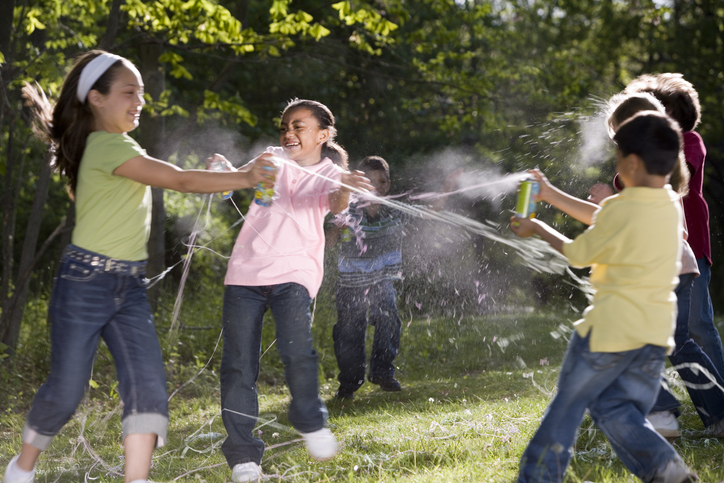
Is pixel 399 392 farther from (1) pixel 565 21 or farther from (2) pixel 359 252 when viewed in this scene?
(1) pixel 565 21

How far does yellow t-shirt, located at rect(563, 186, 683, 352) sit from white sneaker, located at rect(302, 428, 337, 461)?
128cm

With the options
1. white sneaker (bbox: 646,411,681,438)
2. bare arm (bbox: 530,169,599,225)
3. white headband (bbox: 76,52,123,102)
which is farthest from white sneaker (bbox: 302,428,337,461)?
white headband (bbox: 76,52,123,102)

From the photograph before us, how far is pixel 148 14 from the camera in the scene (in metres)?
6.95

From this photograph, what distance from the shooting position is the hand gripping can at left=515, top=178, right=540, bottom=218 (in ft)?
9.71

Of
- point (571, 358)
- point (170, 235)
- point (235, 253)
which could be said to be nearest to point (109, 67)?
point (235, 253)

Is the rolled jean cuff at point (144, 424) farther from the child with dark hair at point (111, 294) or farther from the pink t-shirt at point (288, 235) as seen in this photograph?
the pink t-shirt at point (288, 235)

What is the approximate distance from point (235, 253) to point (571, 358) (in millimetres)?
1587

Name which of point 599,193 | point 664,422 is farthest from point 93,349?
point 664,422

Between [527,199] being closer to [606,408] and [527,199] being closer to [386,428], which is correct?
[606,408]

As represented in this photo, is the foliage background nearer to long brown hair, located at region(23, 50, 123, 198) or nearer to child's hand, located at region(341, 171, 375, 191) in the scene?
long brown hair, located at region(23, 50, 123, 198)

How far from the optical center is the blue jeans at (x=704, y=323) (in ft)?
12.1

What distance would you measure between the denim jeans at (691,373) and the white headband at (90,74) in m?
2.71

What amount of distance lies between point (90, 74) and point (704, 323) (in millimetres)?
3040

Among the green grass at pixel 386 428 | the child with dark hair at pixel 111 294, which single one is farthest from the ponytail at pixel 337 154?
the green grass at pixel 386 428
